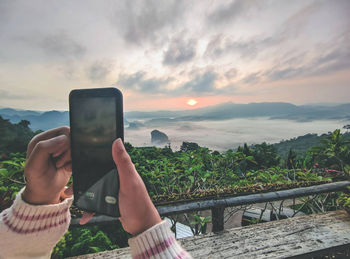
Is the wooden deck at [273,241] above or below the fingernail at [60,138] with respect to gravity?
below

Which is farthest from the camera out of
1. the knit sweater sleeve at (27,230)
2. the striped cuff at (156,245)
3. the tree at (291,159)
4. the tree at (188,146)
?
the tree at (291,159)

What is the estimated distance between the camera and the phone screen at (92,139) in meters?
0.69

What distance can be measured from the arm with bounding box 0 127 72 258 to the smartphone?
0.20 ft

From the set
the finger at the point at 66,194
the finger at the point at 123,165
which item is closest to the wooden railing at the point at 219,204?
the finger at the point at 66,194

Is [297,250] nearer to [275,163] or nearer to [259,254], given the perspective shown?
[259,254]

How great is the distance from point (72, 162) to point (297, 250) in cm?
161

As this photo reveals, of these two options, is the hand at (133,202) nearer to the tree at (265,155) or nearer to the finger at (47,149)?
the finger at (47,149)

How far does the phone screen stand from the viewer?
2.25ft

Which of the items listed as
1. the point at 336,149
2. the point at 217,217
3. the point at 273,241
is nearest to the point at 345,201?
the point at 336,149

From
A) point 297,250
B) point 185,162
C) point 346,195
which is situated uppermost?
point 185,162

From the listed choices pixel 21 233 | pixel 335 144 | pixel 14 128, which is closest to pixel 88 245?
pixel 21 233

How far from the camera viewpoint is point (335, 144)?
253cm

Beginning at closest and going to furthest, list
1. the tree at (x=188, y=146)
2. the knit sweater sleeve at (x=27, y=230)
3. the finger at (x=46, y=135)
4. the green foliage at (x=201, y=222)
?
the knit sweater sleeve at (x=27, y=230)
the finger at (x=46, y=135)
the green foliage at (x=201, y=222)
the tree at (x=188, y=146)

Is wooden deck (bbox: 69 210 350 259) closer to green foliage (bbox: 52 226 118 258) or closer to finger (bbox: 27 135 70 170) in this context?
green foliage (bbox: 52 226 118 258)
